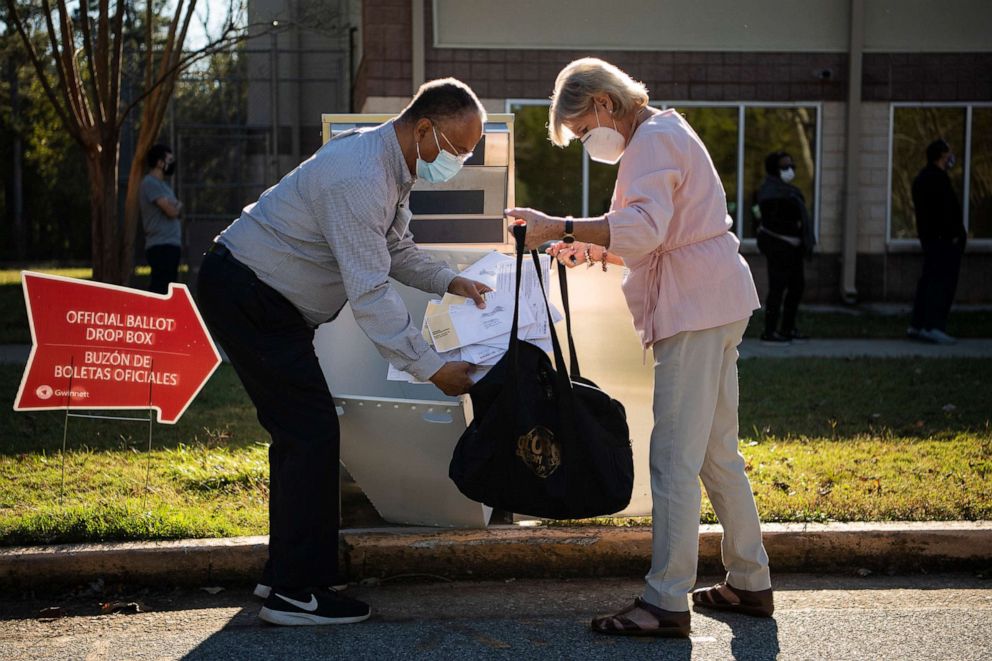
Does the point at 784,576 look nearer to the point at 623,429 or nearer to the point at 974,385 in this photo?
the point at 623,429

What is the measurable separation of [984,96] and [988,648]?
1291 centimetres

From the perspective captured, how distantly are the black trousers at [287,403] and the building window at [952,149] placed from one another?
41.4 feet

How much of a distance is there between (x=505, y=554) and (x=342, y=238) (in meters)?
1.61

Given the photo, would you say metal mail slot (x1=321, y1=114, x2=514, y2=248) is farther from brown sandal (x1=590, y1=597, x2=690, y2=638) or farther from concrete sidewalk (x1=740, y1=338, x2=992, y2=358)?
concrete sidewalk (x1=740, y1=338, x2=992, y2=358)

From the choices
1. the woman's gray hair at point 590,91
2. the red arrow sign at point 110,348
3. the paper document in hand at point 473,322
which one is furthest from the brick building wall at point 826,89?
the woman's gray hair at point 590,91

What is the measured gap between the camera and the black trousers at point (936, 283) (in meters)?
10.7

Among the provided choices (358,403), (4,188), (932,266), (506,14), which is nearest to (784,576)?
(358,403)

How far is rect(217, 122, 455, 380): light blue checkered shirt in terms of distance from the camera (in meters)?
3.89

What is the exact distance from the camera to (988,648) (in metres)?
3.89

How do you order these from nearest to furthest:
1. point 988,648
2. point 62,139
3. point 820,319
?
1. point 988,648
2. point 820,319
3. point 62,139

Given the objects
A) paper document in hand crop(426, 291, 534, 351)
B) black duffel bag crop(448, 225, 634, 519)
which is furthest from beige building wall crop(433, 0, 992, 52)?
black duffel bag crop(448, 225, 634, 519)

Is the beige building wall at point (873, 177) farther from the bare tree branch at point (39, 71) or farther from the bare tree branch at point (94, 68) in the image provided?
the bare tree branch at point (39, 71)

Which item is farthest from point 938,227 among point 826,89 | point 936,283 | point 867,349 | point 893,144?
point 893,144

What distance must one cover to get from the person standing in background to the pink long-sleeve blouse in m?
7.50
